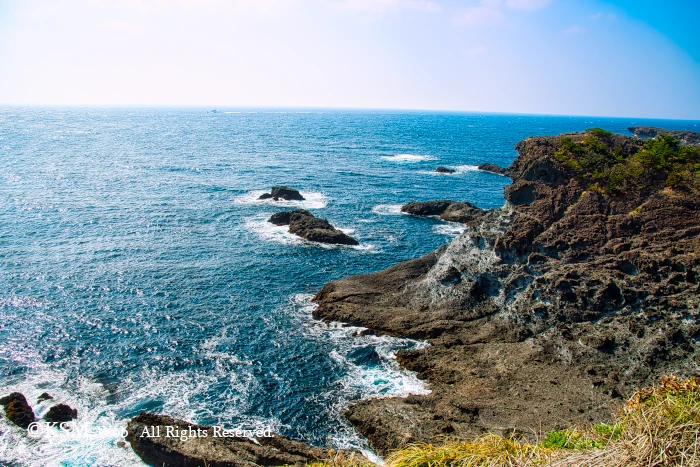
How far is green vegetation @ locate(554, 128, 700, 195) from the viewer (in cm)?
3972

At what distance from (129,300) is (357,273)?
A: 24.2 meters

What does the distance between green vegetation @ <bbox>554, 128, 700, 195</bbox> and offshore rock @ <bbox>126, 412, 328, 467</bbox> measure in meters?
34.7

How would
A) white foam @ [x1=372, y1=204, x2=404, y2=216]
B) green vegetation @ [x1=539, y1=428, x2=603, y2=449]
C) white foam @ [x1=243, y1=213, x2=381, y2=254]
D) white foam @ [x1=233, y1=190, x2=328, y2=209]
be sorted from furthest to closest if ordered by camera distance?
white foam @ [x1=233, y1=190, x2=328, y2=209] < white foam @ [x1=372, y1=204, x2=404, y2=216] < white foam @ [x1=243, y1=213, x2=381, y2=254] < green vegetation @ [x1=539, y1=428, x2=603, y2=449]

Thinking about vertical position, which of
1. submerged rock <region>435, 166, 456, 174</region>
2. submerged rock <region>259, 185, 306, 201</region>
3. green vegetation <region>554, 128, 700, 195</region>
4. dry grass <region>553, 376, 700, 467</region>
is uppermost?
green vegetation <region>554, 128, 700, 195</region>

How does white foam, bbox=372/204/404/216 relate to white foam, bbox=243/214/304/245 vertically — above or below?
above

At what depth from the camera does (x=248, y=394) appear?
105 ft

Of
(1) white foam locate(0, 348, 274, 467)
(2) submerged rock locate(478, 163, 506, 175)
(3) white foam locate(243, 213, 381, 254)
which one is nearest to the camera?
(1) white foam locate(0, 348, 274, 467)

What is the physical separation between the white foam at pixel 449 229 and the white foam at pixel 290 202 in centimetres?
2199

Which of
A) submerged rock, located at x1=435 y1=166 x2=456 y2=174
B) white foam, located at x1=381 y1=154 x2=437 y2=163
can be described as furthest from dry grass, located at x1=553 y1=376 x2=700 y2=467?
white foam, located at x1=381 y1=154 x2=437 y2=163

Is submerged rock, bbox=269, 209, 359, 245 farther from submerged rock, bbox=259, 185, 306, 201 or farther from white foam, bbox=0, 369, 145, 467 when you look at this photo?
white foam, bbox=0, 369, 145, 467

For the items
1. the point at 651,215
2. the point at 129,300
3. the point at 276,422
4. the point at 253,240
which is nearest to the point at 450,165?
the point at 253,240

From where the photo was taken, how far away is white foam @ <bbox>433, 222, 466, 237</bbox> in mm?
68625

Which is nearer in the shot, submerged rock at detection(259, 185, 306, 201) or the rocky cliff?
the rocky cliff

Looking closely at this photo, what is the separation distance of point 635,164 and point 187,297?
44744 mm
